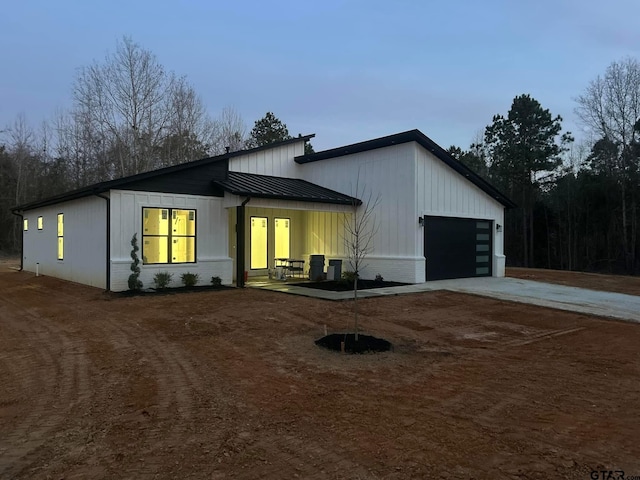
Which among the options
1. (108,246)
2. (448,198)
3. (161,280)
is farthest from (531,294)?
(108,246)

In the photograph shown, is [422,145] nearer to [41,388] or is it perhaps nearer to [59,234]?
[41,388]

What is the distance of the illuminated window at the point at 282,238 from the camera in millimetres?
16578

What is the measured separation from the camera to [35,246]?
1856 cm

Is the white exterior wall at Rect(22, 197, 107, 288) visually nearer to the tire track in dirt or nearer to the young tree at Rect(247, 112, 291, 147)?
the tire track in dirt

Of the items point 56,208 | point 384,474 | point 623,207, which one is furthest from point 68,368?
point 623,207

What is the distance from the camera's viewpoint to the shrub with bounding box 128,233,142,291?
11688 mm

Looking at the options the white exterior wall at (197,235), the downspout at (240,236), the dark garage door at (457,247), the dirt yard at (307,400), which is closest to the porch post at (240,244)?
the downspout at (240,236)

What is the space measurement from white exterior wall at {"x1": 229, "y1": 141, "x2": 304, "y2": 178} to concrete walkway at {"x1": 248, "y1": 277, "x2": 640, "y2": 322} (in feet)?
15.6

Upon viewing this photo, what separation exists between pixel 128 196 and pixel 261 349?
300 inches

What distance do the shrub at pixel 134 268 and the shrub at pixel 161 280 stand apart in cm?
44

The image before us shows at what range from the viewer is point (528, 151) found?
107 ft

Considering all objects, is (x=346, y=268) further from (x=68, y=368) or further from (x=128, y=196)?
(x=68, y=368)

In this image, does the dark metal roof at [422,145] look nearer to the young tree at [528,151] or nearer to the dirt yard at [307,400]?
the dirt yard at [307,400]

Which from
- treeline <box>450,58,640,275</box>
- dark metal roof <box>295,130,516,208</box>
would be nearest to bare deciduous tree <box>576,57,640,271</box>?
treeline <box>450,58,640,275</box>
